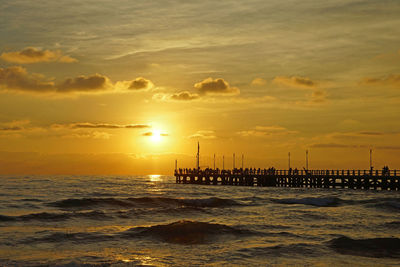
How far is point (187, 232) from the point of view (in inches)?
1057

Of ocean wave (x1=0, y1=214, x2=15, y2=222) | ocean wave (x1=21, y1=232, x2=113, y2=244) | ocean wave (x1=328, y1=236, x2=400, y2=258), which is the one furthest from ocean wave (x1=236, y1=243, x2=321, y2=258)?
ocean wave (x1=0, y1=214, x2=15, y2=222)

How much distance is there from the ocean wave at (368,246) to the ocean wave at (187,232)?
5.32 metres

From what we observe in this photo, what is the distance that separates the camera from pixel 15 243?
22.4 metres

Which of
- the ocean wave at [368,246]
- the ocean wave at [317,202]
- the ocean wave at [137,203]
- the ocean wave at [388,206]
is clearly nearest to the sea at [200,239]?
the ocean wave at [368,246]

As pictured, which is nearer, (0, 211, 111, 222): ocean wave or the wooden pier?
(0, 211, 111, 222): ocean wave

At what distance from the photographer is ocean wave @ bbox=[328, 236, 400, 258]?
2084 cm

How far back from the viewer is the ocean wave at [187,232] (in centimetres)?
2508

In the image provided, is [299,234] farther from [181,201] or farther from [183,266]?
[181,201]

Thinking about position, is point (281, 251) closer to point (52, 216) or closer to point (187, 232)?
point (187, 232)

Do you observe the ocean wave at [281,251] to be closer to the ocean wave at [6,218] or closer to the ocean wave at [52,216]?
the ocean wave at [52,216]

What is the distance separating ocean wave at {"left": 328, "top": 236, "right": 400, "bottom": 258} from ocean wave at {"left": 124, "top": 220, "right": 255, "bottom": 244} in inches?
209

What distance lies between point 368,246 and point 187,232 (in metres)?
9.96

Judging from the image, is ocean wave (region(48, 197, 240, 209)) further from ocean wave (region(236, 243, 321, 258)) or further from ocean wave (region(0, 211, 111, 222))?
ocean wave (region(236, 243, 321, 258))

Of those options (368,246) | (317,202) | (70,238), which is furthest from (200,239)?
(317,202)
